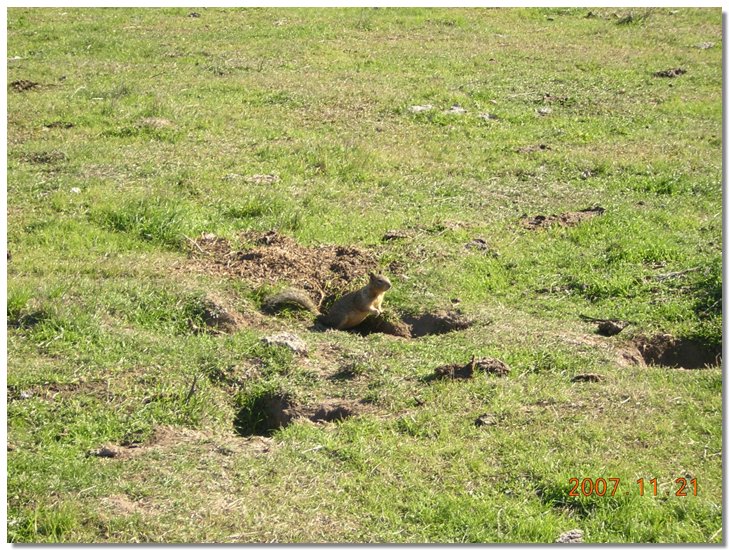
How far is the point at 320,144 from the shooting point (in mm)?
11641

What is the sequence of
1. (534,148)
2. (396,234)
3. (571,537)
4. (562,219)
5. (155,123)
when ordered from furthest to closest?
(155,123) < (534,148) < (562,219) < (396,234) < (571,537)

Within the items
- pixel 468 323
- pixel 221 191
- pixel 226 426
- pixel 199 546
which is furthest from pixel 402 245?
pixel 199 546

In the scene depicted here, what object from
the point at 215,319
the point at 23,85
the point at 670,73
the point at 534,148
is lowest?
the point at 215,319

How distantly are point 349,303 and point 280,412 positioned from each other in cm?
143

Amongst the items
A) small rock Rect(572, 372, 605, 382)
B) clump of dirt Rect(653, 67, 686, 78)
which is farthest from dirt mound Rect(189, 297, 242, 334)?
clump of dirt Rect(653, 67, 686, 78)

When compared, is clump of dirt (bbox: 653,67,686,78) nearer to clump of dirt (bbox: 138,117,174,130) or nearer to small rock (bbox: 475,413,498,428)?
clump of dirt (bbox: 138,117,174,130)

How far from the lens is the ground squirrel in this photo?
294 inches

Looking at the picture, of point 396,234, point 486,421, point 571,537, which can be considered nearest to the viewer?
point 571,537

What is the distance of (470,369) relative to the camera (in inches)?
259

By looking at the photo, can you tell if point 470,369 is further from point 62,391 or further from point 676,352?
point 62,391

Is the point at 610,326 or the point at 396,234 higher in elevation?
the point at 396,234

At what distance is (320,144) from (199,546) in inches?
290

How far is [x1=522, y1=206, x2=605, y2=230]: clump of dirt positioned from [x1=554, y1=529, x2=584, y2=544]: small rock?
15.7 ft

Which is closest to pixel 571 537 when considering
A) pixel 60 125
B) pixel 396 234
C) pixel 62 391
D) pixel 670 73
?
pixel 62 391
